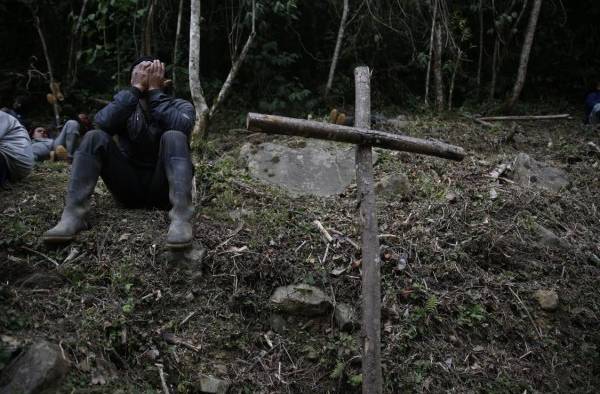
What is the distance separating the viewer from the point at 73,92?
862 centimetres

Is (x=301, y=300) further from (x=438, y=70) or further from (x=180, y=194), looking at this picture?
(x=438, y=70)

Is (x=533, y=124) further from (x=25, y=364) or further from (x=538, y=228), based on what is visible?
(x=25, y=364)

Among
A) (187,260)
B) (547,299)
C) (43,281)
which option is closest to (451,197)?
(547,299)

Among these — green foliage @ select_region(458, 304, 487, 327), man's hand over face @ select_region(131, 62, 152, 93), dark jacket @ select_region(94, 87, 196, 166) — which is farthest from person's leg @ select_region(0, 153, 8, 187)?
green foliage @ select_region(458, 304, 487, 327)

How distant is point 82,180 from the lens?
147 inches

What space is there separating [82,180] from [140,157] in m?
0.54

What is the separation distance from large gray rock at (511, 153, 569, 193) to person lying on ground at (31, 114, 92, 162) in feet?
18.4

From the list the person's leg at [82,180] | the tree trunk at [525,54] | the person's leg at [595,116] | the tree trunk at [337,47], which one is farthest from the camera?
the tree trunk at [525,54]

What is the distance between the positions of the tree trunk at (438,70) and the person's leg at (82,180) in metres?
6.36

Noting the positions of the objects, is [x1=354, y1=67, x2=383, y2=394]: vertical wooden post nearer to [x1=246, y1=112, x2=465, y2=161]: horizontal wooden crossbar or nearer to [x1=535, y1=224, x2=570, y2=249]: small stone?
[x1=246, y1=112, x2=465, y2=161]: horizontal wooden crossbar

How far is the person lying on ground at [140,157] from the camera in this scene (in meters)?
3.71

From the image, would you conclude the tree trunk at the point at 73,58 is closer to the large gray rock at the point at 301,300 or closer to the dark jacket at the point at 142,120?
the dark jacket at the point at 142,120

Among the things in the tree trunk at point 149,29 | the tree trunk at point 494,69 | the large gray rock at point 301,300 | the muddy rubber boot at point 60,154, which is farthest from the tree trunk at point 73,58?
the tree trunk at point 494,69

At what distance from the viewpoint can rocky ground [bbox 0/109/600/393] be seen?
129 inches
